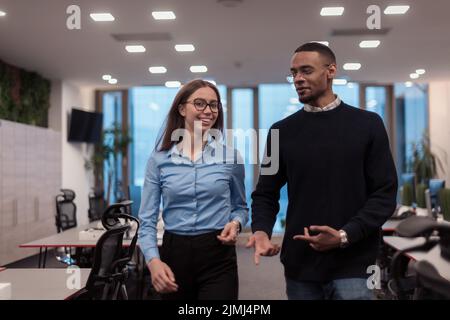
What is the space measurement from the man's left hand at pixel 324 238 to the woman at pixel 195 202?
1.12 feet

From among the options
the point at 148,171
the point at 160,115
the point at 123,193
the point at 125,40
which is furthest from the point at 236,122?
the point at 148,171

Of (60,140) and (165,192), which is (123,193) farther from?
(165,192)

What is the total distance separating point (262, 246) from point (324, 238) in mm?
194

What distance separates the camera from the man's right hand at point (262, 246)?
1406 mm

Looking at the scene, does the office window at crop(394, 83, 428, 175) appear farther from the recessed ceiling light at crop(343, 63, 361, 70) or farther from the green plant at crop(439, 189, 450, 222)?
the green plant at crop(439, 189, 450, 222)

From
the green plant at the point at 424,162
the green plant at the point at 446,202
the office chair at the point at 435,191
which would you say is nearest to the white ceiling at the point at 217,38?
the green plant at the point at 424,162

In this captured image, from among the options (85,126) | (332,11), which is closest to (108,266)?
(332,11)

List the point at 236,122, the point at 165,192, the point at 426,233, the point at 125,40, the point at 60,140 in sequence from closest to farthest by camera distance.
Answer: the point at 426,233
the point at 165,192
the point at 125,40
the point at 60,140
the point at 236,122

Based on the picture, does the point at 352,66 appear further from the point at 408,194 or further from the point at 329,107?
the point at 329,107

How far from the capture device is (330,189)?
55.1 inches

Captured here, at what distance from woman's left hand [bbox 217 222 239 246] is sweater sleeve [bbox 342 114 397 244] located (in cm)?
39

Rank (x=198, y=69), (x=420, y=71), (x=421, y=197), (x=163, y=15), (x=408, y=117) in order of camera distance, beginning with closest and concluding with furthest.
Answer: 1. (x=163, y=15)
2. (x=421, y=197)
3. (x=198, y=69)
4. (x=420, y=71)
5. (x=408, y=117)

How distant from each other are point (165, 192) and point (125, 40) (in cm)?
480

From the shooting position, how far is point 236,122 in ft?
31.9
